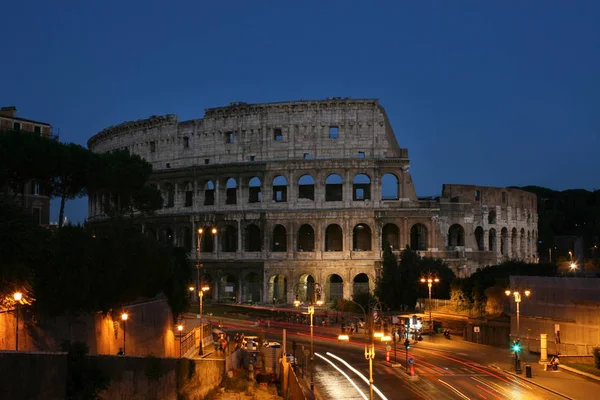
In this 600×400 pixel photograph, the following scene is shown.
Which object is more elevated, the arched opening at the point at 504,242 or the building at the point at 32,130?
the building at the point at 32,130

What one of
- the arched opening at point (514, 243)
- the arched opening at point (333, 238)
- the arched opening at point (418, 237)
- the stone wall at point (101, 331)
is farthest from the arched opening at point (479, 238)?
the stone wall at point (101, 331)

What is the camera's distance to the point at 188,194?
65.6m

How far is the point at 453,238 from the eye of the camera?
62531 millimetres

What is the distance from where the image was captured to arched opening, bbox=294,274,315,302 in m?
58.3

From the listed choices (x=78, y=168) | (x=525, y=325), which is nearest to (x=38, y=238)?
(x=78, y=168)

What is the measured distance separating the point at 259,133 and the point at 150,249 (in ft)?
108

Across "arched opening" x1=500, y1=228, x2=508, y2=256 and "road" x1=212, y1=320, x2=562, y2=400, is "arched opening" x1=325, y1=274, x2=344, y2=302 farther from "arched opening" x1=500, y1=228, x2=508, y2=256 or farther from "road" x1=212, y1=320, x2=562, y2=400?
"road" x1=212, y1=320, x2=562, y2=400

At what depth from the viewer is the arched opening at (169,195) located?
6500cm

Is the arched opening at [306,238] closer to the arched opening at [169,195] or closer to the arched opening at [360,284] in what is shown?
the arched opening at [360,284]

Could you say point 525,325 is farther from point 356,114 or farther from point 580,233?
point 580,233

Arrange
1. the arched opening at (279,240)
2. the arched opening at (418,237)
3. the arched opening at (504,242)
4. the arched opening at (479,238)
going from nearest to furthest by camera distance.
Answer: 1. the arched opening at (418,237)
2. the arched opening at (279,240)
3. the arched opening at (479,238)
4. the arched opening at (504,242)

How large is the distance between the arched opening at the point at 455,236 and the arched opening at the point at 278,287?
15.3 m

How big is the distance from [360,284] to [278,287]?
745 cm

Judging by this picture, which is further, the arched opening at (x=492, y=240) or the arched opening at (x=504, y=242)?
the arched opening at (x=504, y=242)
